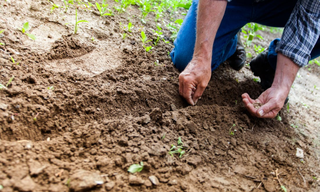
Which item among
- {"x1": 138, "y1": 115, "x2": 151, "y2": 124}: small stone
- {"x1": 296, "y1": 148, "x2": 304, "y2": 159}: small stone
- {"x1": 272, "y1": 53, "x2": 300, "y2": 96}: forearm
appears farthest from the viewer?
{"x1": 272, "y1": 53, "x2": 300, "y2": 96}: forearm

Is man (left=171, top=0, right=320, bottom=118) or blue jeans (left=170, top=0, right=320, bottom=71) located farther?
blue jeans (left=170, top=0, right=320, bottom=71)

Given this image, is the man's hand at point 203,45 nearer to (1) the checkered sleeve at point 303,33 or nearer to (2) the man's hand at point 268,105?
(2) the man's hand at point 268,105

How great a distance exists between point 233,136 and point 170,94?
23.2 inches

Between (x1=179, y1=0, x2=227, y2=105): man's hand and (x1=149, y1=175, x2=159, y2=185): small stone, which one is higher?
(x1=179, y1=0, x2=227, y2=105): man's hand

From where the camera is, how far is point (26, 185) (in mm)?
903

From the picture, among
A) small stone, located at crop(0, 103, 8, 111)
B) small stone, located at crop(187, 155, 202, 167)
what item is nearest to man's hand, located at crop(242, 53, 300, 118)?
small stone, located at crop(187, 155, 202, 167)

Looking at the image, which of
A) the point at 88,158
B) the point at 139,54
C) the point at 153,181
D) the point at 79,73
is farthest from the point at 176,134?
the point at 139,54

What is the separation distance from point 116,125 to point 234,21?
1514mm

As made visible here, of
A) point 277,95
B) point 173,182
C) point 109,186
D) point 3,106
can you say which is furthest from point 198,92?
point 3,106

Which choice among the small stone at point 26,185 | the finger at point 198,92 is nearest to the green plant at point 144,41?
the finger at point 198,92

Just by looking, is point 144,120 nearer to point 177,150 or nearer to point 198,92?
point 177,150

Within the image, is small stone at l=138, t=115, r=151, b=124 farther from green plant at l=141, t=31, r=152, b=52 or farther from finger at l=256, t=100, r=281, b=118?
green plant at l=141, t=31, r=152, b=52

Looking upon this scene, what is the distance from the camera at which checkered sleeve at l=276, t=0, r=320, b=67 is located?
179 centimetres

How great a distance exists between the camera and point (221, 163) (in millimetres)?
1340
